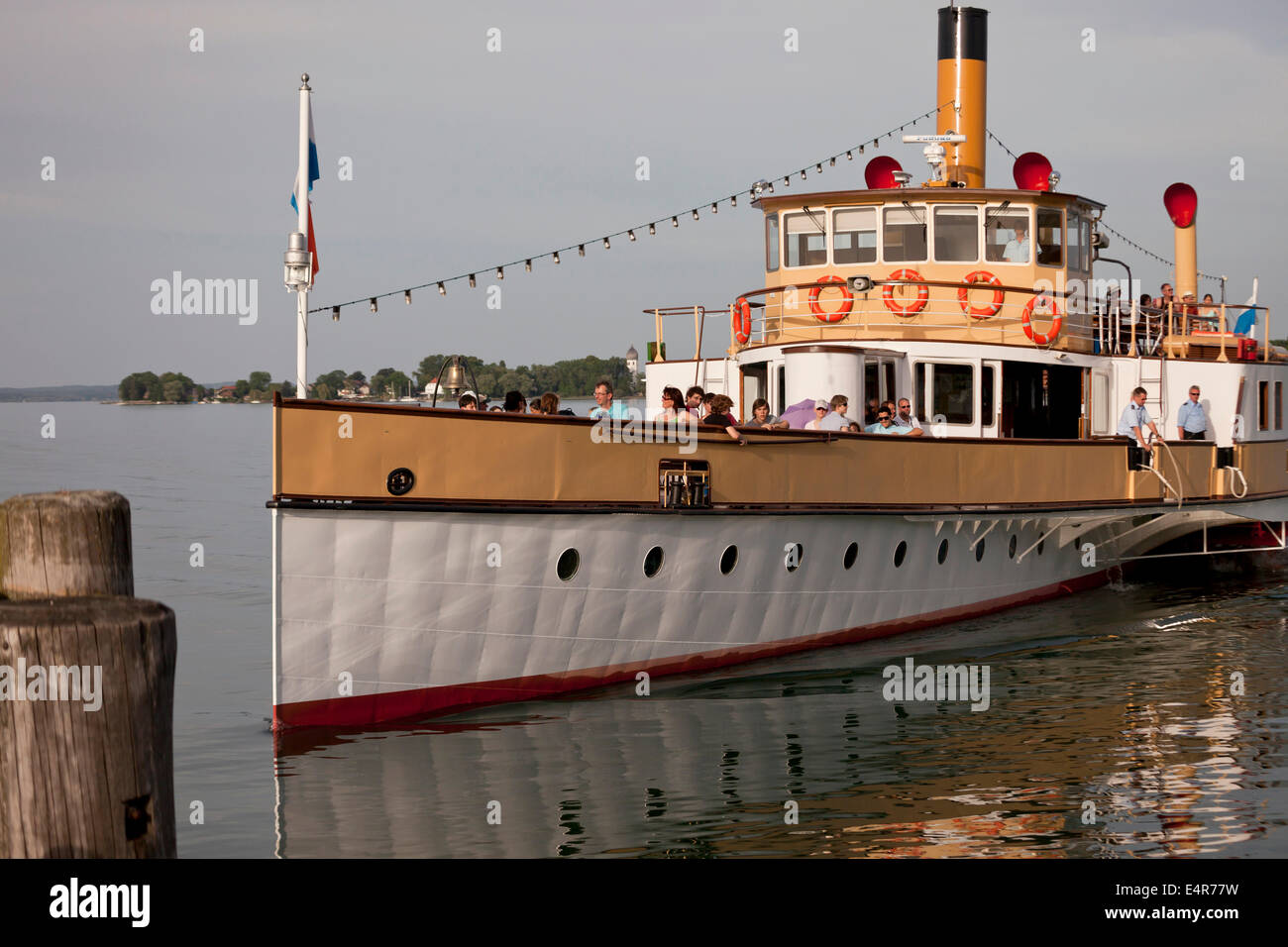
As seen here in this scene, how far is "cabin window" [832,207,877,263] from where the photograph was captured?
683 inches

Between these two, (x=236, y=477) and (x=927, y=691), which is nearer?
(x=927, y=691)

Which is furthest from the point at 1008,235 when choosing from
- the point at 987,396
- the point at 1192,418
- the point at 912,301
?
the point at 1192,418

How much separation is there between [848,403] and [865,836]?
7.22m

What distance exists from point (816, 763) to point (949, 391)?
7055 millimetres

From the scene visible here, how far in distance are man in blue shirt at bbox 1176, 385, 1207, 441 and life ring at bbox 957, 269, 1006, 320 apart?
10.1 feet

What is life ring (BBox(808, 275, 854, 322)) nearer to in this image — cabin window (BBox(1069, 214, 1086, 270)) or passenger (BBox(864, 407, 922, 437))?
passenger (BBox(864, 407, 922, 437))

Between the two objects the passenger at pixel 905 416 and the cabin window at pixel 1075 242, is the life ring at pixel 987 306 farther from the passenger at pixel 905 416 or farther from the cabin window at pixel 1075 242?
the passenger at pixel 905 416

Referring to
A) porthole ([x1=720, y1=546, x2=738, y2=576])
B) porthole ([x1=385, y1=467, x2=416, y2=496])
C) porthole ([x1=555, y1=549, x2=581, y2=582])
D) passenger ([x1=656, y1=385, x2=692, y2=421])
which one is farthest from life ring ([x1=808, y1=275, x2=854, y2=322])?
porthole ([x1=385, y1=467, x2=416, y2=496])

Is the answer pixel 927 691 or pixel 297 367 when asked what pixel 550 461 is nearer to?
pixel 297 367

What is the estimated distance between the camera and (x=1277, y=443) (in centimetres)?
1920

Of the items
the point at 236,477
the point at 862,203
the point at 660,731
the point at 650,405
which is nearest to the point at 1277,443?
the point at 862,203

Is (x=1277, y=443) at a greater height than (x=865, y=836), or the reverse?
(x=1277, y=443)

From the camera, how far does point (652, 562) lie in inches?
476

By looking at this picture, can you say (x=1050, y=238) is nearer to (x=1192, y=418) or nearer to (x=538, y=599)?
(x=1192, y=418)
